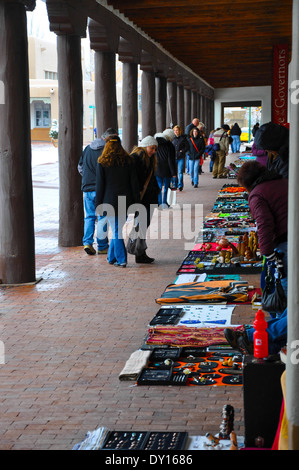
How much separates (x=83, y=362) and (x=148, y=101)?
14.1m

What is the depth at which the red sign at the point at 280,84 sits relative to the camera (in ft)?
72.4

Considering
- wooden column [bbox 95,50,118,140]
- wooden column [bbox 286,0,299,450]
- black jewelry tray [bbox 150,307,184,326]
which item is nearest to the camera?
wooden column [bbox 286,0,299,450]

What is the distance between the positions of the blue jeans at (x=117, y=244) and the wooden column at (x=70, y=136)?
1490mm

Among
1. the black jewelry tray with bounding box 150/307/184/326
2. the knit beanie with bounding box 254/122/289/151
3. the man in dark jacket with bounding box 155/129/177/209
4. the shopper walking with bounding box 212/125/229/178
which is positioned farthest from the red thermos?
the shopper walking with bounding box 212/125/229/178

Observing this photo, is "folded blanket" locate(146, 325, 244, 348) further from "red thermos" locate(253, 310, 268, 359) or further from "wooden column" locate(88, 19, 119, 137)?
"wooden column" locate(88, 19, 119, 137)

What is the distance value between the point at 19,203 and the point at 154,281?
195 centimetres

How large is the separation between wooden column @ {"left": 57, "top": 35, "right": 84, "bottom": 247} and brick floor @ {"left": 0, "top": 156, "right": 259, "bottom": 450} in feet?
4.12

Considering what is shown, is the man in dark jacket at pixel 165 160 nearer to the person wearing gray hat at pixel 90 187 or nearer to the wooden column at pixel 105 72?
the wooden column at pixel 105 72

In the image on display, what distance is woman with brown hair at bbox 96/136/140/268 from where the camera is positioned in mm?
9695

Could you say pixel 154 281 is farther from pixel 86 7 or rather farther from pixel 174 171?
pixel 174 171

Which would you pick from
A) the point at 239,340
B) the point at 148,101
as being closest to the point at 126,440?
the point at 239,340

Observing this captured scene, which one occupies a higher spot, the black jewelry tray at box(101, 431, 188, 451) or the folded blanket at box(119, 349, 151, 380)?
the black jewelry tray at box(101, 431, 188, 451)
